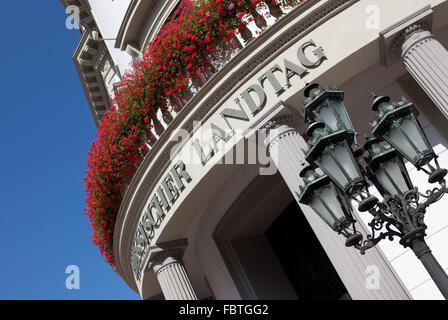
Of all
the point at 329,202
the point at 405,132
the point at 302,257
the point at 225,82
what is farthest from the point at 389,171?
the point at 302,257

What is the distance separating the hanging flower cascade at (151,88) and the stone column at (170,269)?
1756 mm

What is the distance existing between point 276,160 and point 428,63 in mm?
2560

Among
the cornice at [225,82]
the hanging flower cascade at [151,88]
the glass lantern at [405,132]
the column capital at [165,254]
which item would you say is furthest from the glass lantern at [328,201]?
the column capital at [165,254]

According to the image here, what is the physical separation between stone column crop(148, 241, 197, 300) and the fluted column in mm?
5604

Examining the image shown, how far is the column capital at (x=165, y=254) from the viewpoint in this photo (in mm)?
10133

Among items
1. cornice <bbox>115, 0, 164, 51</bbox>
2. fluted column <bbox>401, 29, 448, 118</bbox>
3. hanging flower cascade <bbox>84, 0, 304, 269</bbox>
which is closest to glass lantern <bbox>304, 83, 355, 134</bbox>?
fluted column <bbox>401, 29, 448, 118</bbox>

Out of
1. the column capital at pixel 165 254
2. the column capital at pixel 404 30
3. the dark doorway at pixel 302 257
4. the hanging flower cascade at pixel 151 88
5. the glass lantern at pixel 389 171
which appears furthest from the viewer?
the dark doorway at pixel 302 257

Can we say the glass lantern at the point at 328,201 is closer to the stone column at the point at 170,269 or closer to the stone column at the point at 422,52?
the stone column at the point at 422,52

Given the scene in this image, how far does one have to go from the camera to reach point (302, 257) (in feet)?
39.7

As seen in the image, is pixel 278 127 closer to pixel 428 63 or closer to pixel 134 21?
pixel 428 63

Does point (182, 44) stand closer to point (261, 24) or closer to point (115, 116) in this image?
point (261, 24)

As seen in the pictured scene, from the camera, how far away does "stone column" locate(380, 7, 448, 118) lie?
22.7 feet

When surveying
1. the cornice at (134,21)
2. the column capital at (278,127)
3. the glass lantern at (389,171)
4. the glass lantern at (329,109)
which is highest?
the cornice at (134,21)
